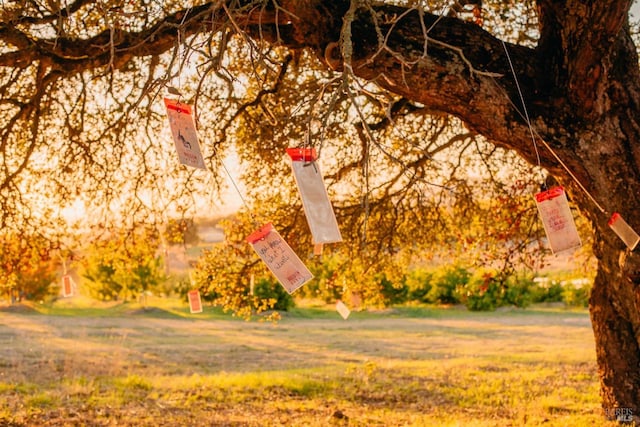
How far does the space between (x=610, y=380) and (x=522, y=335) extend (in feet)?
38.0

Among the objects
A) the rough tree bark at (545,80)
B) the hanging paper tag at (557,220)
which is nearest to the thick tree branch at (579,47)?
the rough tree bark at (545,80)

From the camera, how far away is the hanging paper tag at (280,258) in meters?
4.11

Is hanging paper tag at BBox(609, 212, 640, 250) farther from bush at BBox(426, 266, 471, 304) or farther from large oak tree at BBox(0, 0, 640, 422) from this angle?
bush at BBox(426, 266, 471, 304)

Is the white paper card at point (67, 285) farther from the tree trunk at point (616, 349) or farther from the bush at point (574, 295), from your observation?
the bush at point (574, 295)

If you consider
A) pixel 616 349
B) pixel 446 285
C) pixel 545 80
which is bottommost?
pixel 616 349

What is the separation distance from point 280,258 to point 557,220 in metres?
1.97

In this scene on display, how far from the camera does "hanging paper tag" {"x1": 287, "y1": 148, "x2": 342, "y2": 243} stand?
12.2 feet

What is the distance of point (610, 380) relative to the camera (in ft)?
22.7

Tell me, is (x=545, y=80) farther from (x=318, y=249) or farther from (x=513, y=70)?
(x=318, y=249)

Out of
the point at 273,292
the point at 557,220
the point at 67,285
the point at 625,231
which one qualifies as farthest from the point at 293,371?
the point at 273,292

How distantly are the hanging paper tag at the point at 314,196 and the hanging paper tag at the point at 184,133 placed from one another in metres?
0.56

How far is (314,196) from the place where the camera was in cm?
375

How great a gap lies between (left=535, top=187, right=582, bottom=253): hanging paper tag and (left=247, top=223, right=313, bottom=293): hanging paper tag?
1.77 metres

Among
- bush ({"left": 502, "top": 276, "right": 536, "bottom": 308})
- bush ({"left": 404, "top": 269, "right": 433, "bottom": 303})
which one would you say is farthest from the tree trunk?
bush ({"left": 502, "top": 276, "right": 536, "bottom": 308})
